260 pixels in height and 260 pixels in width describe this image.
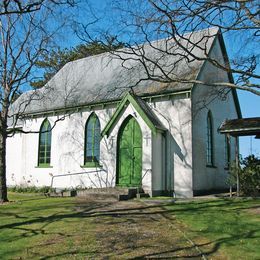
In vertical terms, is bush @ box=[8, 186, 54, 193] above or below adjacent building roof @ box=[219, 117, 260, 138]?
below

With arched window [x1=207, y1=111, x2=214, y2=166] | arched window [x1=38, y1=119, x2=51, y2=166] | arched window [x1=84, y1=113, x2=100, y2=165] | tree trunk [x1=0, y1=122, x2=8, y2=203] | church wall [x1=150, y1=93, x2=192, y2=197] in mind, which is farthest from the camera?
arched window [x1=38, y1=119, x2=51, y2=166]

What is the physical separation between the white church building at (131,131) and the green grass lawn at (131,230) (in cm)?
436

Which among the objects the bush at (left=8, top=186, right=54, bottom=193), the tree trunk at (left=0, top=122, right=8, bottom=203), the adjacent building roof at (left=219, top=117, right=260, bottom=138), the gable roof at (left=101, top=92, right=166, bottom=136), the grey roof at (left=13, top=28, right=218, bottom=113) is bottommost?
the bush at (left=8, top=186, right=54, bottom=193)

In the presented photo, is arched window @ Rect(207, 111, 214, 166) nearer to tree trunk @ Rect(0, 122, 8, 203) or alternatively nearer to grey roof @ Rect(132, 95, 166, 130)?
grey roof @ Rect(132, 95, 166, 130)

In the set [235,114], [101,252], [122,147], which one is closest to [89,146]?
[122,147]

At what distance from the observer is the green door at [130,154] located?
63.8ft

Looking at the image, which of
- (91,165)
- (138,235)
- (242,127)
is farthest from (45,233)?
(91,165)

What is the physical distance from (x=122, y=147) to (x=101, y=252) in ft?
39.2

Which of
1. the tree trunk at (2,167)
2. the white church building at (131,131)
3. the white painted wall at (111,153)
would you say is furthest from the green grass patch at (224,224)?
the tree trunk at (2,167)

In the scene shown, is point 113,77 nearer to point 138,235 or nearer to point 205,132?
point 205,132

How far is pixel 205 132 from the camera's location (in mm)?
20516

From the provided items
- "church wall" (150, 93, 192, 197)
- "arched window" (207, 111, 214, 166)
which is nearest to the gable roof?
→ "church wall" (150, 93, 192, 197)

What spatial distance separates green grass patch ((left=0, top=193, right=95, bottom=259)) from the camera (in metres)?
8.64

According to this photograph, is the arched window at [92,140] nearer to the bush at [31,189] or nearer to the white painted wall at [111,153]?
the white painted wall at [111,153]
